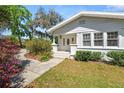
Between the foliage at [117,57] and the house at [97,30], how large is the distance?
657 millimetres

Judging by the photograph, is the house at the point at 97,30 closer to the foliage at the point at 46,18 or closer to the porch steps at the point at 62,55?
the porch steps at the point at 62,55

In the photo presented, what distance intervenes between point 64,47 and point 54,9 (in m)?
19.3

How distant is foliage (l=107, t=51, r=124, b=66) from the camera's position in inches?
495

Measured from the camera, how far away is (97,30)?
581 inches

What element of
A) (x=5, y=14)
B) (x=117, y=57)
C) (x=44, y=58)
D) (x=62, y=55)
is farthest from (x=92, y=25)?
(x=5, y=14)

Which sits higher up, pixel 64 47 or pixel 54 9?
pixel 54 9

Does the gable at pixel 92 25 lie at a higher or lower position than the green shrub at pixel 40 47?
higher

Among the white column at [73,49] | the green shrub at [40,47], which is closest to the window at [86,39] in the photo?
the white column at [73,49]

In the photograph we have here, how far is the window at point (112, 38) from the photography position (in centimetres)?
1365

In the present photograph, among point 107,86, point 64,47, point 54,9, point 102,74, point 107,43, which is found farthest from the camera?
point 54,9

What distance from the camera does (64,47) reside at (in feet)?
66.4

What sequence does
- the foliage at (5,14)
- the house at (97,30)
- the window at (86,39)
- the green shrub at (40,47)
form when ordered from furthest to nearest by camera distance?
the green shrub at (40,47) → the window at (86,39) → the house at (97,30) → the foliage at (5,14)
